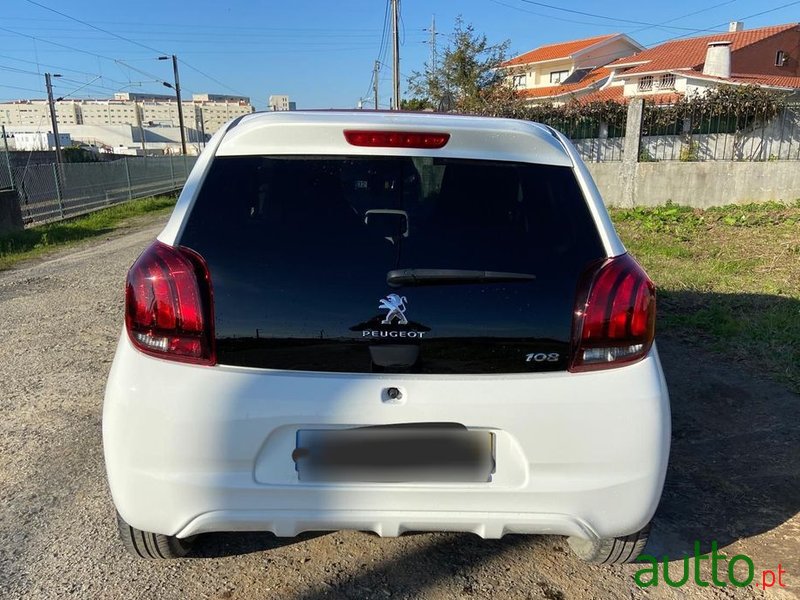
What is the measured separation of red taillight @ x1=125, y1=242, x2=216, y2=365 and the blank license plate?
43 cm

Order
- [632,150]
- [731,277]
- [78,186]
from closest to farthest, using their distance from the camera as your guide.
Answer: [731,277]
[632,150]
[78,186]

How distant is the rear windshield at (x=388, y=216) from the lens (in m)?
1.85

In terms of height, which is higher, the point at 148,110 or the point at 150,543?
the point at 148,110

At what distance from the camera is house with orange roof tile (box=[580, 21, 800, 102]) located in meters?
33.3

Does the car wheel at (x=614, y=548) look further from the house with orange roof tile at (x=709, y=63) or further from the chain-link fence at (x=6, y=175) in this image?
the house with orange roof tile at (x=709, y=63)

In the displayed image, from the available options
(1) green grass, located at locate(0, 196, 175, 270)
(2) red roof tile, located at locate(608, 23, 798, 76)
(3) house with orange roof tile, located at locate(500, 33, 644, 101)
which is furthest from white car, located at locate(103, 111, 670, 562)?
(3) house with orange roof tile, located at locate(500, 33, 644, 101)

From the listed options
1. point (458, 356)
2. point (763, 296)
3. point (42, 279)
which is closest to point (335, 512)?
point (458, 356)

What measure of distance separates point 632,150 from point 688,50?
34.4 metres

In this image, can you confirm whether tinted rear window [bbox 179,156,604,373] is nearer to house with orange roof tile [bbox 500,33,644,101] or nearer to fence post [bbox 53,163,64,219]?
fence post [bbox 53,163,64,219]

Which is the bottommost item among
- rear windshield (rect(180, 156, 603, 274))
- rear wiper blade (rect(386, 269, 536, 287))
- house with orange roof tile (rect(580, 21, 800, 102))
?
rear wiper blade (rect(386, 269, 536, 287))

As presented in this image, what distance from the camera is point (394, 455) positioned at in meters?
1.83

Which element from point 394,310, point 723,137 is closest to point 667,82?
point 723,137

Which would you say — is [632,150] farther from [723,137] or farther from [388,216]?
[388,216]

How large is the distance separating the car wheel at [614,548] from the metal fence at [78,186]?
1435 cm
